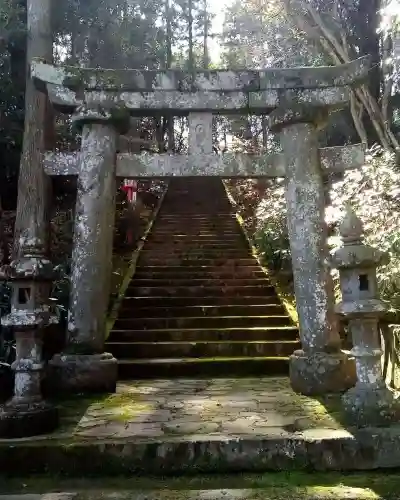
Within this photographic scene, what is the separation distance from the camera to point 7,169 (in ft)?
35.3

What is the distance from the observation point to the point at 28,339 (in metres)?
4.41

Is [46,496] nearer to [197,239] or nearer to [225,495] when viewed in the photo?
[225,495]

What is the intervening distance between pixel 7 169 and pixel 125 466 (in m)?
8.51

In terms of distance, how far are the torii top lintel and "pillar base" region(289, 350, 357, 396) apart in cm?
307

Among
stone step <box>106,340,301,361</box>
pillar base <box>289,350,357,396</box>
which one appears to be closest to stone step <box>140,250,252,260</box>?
stone step <box>106,340,301,361</box>

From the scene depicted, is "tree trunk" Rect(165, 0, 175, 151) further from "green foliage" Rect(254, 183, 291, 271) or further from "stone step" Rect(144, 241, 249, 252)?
"green foliage" Rect(254, 183, 291, 271)

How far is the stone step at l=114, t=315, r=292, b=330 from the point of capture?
8.14 m

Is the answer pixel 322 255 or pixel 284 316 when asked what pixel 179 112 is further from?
pixel 284 316

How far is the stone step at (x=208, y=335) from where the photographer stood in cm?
768

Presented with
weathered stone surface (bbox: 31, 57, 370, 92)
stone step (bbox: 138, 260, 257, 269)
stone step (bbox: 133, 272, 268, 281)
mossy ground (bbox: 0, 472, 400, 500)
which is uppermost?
weathered stone surface (bbox: 31, 57, 370, 92)

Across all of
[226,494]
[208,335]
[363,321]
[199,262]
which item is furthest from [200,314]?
[226,494]

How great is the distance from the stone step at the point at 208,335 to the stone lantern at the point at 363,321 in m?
3.34

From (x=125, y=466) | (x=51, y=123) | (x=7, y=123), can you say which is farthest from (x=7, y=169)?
(x=125, y=466)

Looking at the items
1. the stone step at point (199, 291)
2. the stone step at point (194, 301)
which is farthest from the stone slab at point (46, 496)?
the stone step at point (199, 291)
